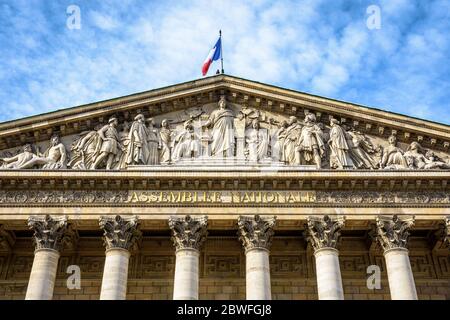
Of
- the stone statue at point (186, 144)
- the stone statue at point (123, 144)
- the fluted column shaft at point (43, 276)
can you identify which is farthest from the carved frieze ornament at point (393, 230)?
the fluted column shaft at point (43, 276)

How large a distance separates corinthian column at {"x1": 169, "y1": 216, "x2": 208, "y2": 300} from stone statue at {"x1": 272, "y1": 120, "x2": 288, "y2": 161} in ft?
11.8

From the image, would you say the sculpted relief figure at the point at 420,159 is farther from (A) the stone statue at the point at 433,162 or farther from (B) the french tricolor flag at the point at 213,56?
(B) the french tricolor flag at the point at 213,56

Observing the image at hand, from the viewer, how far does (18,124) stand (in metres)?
20.9

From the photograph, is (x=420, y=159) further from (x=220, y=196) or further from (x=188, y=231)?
(x=188, y=231)

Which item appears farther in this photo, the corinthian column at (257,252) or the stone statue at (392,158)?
the stone statue at (392,158)

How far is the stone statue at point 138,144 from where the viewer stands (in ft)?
66.6

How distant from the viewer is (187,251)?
18.7 metres

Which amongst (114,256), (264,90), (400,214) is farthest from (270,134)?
(114,256)

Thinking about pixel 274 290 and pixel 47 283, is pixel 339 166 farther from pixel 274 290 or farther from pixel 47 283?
pixel 47 283

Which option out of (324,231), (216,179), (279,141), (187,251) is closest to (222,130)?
(279,141)

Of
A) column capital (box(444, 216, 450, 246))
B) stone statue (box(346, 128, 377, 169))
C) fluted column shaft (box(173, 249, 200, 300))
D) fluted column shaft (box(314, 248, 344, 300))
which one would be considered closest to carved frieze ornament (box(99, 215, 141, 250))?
fluted column shaft (box(173, 249, 200, 300))

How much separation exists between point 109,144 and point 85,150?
933 mm

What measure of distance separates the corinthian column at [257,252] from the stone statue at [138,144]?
4166 millimetres

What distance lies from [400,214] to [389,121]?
147 inches
